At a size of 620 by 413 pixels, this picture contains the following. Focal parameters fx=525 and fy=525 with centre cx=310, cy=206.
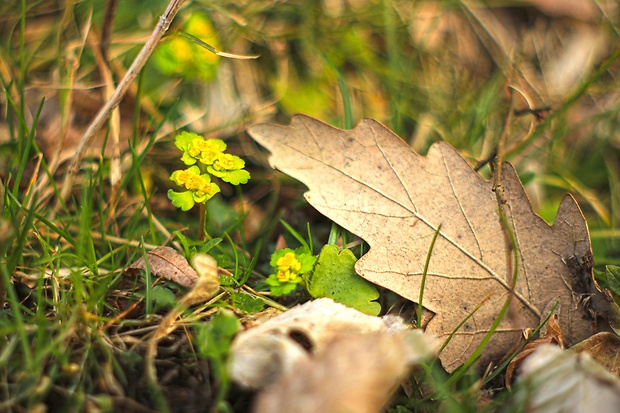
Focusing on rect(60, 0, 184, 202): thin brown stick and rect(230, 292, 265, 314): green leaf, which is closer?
rect(230, 292, 265, 314): green leaf

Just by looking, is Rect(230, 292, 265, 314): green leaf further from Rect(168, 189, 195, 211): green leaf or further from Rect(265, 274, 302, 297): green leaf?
Rect(168, 189, 195, 211): green leaf

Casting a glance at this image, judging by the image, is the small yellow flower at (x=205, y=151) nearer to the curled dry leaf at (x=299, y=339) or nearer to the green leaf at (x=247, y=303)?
the green leaf at (x=247, y=303)

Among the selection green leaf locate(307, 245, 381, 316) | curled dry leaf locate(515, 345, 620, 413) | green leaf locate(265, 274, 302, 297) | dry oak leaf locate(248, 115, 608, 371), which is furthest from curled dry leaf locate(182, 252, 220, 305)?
curled dry leaf locate(515, 345, 620, 413)

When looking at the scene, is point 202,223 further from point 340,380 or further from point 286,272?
point 340,380

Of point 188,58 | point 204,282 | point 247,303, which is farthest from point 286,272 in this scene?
point 188,58

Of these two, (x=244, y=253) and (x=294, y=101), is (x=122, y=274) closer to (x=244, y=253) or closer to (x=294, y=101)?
(x=244, y=253)

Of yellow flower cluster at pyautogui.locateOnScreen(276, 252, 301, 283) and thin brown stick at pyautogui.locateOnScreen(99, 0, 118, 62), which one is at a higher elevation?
thin brown stick at pyautogui.locateOnScreen(99, 0, 118, 62)
